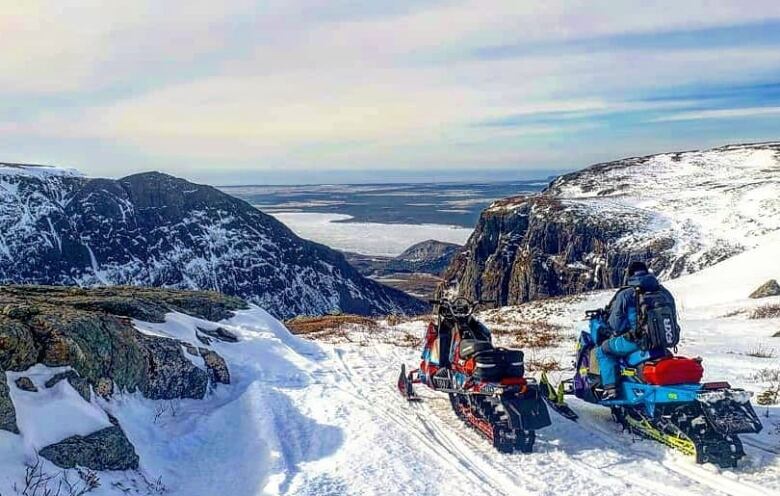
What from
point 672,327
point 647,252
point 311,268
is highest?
point 672,327

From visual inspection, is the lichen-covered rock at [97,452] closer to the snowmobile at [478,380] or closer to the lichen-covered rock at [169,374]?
the lichen-covered rock at [169,374]

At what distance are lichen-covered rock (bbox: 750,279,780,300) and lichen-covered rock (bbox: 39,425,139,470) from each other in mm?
26180

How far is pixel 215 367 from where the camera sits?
494 inches

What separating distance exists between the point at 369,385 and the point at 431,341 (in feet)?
5.62

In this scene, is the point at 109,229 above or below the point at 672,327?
below

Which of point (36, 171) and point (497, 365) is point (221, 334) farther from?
point (36, 171)

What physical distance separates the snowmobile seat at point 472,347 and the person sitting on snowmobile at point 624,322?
1.72m

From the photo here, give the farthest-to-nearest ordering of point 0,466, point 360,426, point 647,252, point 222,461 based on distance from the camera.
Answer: point 647,252 → point 360,426 → point 222,461 → point 0,466

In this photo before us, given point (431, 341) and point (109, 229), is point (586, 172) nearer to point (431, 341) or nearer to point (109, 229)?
point (109, 229)

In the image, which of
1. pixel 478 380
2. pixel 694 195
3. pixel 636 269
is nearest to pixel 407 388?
pixel 478 380

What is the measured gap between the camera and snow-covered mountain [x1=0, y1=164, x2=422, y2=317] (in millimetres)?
91812

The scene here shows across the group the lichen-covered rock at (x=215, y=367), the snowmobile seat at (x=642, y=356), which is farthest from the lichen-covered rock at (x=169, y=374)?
the snowmobile seat at (x=642, y=356)

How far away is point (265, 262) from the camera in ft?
352

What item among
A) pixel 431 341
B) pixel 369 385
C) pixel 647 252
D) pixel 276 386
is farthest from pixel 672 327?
pixel 647 252
